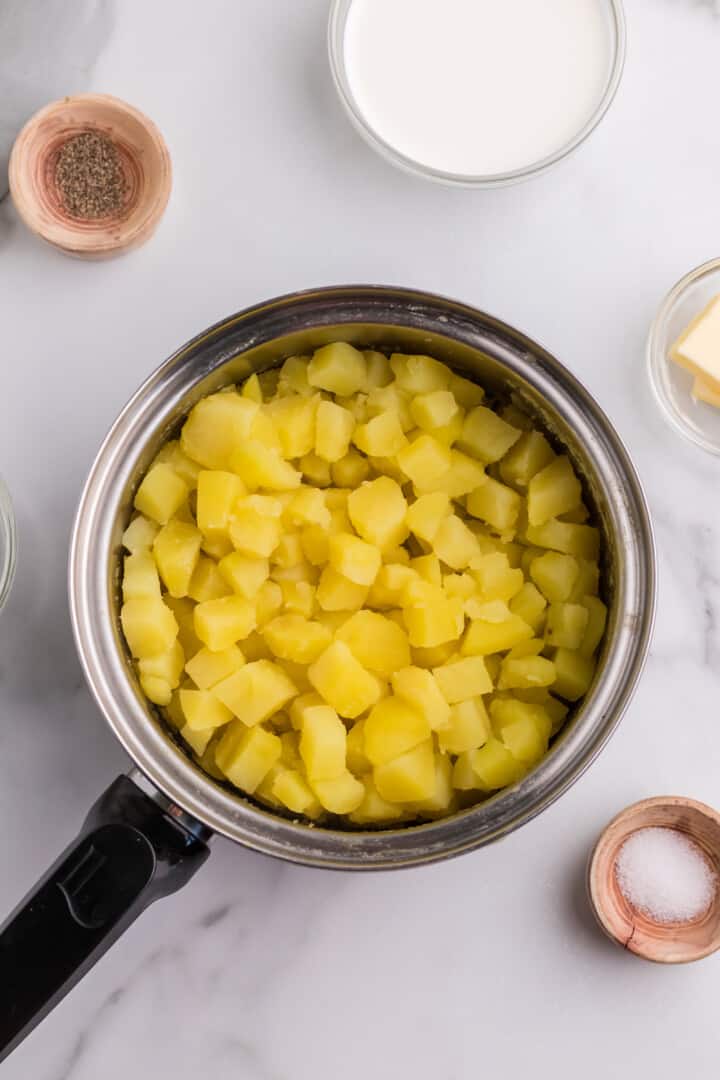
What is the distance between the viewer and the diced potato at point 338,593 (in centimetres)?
160

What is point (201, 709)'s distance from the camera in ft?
5.14

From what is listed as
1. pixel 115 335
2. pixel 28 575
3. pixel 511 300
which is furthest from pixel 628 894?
pixel 115 335

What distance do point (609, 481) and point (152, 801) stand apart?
733 mm

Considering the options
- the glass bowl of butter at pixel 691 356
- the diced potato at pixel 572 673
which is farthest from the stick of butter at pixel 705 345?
the diced potato at pixel 572 673

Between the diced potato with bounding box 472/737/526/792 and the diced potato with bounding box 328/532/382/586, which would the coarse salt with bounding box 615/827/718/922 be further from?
the diced potato with bounding box 328/532/382/586

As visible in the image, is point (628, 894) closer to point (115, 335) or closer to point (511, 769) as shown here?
point (511, 769)

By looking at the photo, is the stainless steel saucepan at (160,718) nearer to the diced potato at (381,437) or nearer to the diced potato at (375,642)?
the diced potato at (381,437)

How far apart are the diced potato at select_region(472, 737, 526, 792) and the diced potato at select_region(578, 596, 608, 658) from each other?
177 millimetres

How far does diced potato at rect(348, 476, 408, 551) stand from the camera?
160 cm

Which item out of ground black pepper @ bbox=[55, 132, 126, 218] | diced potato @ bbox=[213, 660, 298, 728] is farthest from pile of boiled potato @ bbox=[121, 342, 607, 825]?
ground black pepper @ bbox=[55, 132, 126, 218]

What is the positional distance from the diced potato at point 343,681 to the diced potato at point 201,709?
14 cm

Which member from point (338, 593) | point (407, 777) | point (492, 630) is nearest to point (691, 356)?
point (492, 630)

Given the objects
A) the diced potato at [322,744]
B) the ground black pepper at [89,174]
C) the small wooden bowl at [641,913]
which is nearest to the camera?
the diced potato at [322,744]

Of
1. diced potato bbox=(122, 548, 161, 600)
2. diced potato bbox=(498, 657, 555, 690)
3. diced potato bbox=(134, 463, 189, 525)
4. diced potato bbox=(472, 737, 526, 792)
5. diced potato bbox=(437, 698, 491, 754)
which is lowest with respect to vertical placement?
diced potato bbox=(472, 737, 526, 792)
